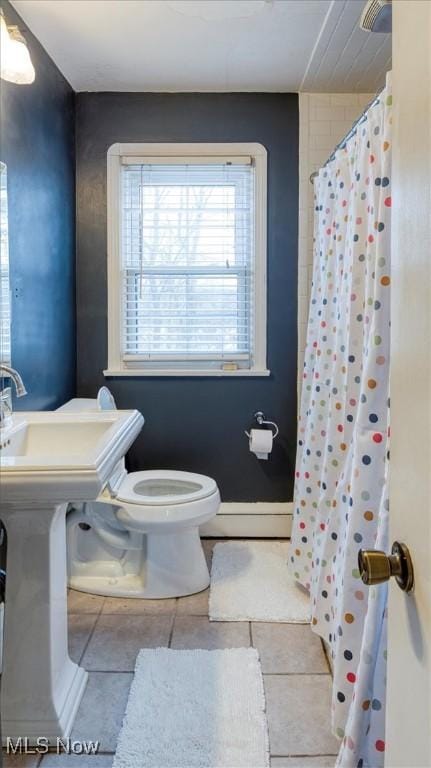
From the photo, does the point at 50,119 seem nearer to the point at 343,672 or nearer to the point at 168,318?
the point at 168,318

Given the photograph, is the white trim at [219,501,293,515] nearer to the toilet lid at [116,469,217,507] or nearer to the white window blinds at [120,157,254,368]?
the toilet lid at [116,469,217,507]

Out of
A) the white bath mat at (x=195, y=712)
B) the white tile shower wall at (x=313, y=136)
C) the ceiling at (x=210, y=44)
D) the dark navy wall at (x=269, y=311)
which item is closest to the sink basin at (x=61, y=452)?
the white bath mat at (x=195, y=712)

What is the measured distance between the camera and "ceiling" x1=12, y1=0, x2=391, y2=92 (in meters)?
1.93

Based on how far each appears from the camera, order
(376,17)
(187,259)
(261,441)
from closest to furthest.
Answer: (376,17) < (261,441) < (187,259)

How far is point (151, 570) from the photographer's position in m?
2.18

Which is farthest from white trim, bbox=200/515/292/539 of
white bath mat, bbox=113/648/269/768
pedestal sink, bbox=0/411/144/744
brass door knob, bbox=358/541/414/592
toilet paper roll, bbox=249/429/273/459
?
brass door knob, bbox=358/541/414/592

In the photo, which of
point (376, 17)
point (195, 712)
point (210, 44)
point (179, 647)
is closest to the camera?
point (376, 17)

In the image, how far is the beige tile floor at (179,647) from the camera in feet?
4.59

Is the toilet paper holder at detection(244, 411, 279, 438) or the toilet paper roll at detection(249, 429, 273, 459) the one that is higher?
the toilet paper holder at detection(244, 411, 279, 438)

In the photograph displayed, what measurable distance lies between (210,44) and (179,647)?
2.39 meters

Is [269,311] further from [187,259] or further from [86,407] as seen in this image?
[86,407]

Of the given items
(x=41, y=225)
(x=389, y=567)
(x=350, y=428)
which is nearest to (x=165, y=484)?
(x=350, y=428)

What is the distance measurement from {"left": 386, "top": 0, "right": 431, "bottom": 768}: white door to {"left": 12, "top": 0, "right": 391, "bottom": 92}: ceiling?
1591 mm

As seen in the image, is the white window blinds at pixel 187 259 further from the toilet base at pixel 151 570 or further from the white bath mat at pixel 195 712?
the white bath mat at pixel 195 712
